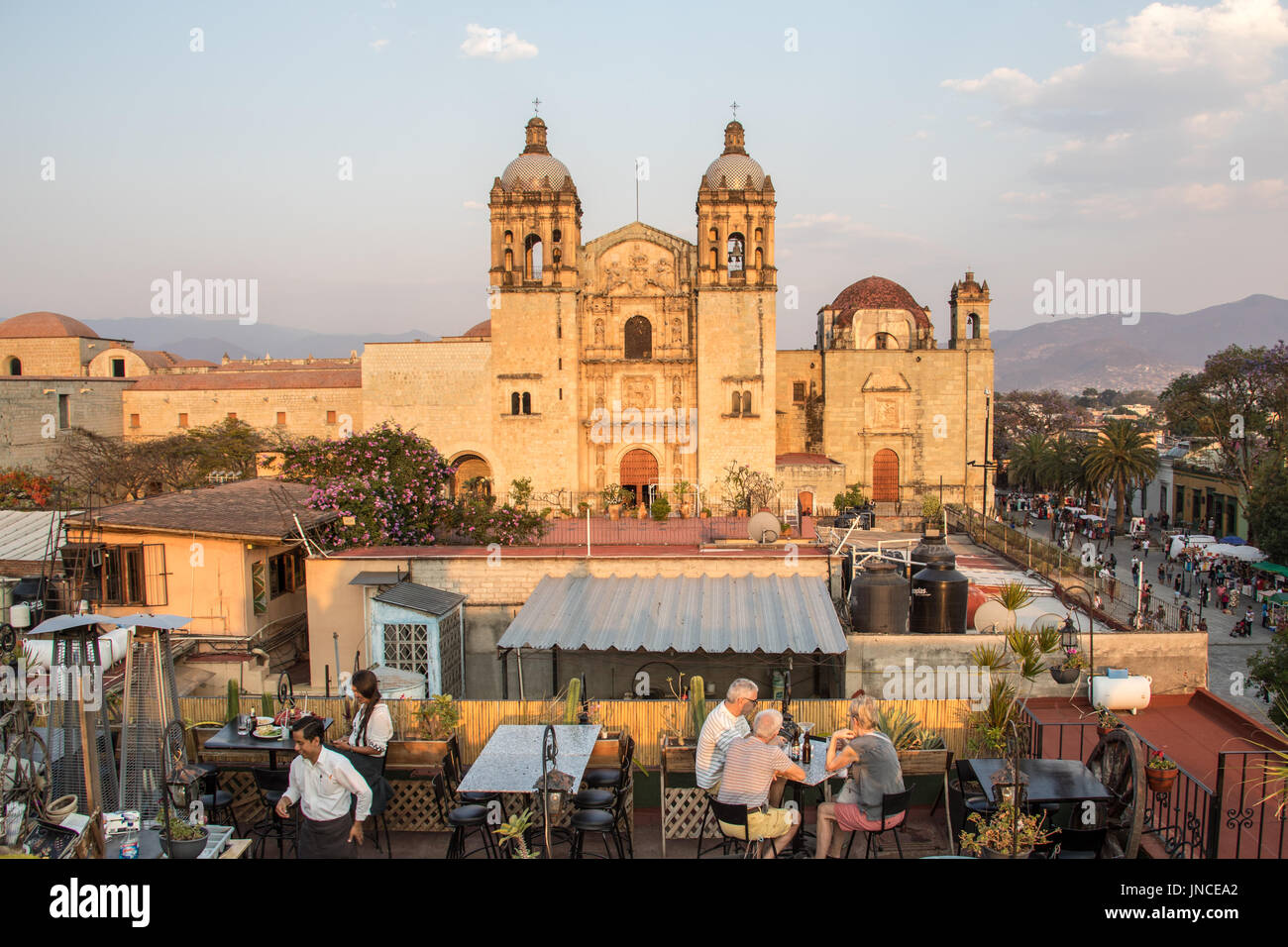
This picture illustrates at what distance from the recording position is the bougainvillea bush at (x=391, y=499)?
48.5ft

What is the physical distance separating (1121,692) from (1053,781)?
365 centimetres

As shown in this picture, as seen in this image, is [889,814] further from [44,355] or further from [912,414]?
[44,355]

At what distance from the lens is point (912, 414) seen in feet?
125

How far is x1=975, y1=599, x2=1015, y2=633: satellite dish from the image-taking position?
11.2m

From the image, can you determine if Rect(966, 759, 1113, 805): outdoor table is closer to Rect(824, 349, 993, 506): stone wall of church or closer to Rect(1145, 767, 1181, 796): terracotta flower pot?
Rect(1145, 767, 1181, 796): terracotta flower pot

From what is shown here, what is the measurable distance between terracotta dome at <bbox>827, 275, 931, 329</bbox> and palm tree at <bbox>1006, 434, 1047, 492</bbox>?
1380 centimetres

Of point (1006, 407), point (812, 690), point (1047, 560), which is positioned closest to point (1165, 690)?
point (812, 690)

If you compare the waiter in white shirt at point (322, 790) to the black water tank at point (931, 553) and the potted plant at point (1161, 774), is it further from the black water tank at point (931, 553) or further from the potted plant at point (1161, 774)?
the black water tank at point (931, 553)

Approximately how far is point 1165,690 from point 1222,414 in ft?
97.7

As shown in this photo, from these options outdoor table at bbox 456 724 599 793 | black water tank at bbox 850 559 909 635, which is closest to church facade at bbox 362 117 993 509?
black water tank at bbox 850 559 909 635

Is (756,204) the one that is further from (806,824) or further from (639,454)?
(806,824)

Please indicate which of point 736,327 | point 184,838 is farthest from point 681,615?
point 736,327

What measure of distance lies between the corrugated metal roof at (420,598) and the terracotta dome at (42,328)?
48418 millimetres

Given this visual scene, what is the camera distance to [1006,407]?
75062mm
